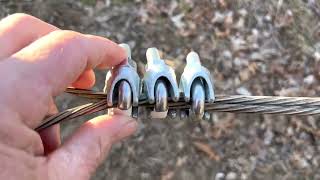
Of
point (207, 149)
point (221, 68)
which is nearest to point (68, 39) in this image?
point (207, 149)

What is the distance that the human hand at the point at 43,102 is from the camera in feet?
2.62

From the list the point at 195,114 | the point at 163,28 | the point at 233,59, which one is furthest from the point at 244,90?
the point at 195,114

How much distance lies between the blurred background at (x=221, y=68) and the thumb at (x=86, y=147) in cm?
116

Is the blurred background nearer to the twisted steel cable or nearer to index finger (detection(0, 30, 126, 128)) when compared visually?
the twisted steel cable

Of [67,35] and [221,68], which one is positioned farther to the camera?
[221,68]

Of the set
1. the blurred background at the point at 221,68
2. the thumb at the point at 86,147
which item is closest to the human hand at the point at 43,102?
the thumb at the point at 86,147

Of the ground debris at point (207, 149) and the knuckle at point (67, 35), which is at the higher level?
the knuckle at point (67, 35)

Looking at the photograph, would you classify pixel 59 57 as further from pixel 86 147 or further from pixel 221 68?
pixel 221 68

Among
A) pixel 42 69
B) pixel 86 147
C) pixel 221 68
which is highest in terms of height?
pixel 221 68

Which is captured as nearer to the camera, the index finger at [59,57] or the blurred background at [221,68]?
the index finger at [59,57]

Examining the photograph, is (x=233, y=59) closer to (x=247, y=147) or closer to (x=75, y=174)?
(x=247, y=147)

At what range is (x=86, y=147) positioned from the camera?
2.86 feet

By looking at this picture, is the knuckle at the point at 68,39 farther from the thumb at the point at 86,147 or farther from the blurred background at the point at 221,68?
the blurred background at the point at 221,68

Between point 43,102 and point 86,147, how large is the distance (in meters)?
0.10
